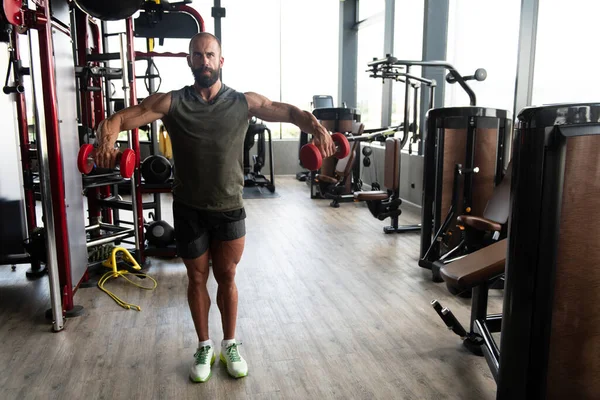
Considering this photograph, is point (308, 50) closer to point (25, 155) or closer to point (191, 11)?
point (191, 11)

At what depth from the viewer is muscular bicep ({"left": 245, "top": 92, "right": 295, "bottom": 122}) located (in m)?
2.09

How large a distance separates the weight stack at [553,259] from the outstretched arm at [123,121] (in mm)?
1271

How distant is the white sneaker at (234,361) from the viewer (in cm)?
217

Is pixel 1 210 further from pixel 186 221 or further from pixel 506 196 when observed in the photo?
pixel 506 196

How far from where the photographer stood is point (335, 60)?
8.95m

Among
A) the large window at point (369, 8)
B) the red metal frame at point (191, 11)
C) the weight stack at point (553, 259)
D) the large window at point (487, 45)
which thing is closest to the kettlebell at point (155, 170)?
the red metal frame at point (191, 11)

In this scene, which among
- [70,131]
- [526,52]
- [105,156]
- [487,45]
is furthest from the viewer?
[487,45]

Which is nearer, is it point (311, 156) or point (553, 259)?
point (553, 259)

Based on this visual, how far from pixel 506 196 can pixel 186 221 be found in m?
1.80

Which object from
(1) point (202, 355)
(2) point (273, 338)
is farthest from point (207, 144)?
(2) point (273, 338)

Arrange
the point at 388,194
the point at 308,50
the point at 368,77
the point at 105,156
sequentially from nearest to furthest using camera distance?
1. the point at 105,156
2. the point at 388,194
3. the point at 368,77
4. the point at 308,50

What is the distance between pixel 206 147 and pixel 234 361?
0.92 metres

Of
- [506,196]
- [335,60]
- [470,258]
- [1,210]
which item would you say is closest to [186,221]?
[470,258]

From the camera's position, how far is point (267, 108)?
83.0 inches
